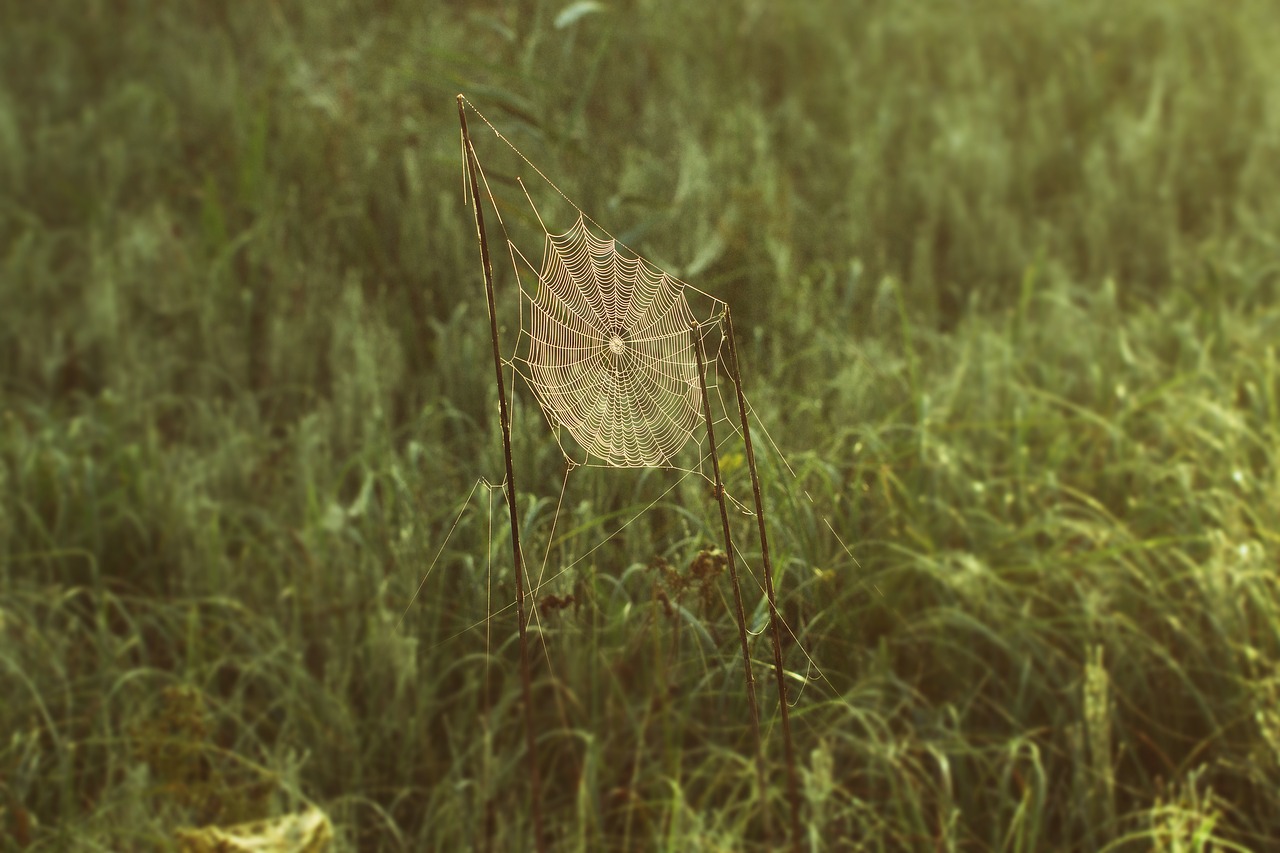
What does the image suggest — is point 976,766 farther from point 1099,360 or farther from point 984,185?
point 984,185

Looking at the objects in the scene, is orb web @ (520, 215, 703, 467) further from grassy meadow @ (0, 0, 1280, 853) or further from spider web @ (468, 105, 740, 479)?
grassy meadow @ (0, 0, 1280, 853)

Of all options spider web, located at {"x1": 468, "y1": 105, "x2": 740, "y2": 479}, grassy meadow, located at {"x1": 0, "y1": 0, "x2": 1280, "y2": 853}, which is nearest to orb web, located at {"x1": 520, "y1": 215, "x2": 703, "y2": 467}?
spider web, located at {"x1": 468, "y1": 105, "x2": 740, "y2": 479}

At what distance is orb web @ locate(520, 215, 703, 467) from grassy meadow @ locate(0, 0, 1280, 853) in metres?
0.14

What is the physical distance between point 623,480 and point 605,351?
0.53 metres

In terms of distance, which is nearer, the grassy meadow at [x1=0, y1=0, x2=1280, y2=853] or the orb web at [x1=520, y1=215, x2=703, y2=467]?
the orb web at [x1=520, y1=215, x2=703, y2=467]

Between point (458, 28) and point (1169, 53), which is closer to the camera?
point (458, 28)

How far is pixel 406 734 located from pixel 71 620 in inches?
27.0

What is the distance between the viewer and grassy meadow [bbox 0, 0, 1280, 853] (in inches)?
72.2

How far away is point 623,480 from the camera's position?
197 cm

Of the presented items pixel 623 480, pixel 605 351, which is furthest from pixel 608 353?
pixel 623 480

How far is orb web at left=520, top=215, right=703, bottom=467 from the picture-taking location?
54.2 inches

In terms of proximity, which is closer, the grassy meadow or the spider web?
the spider web

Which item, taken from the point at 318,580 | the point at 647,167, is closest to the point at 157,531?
the point at 318,580

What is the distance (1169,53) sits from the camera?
4.81 metres
